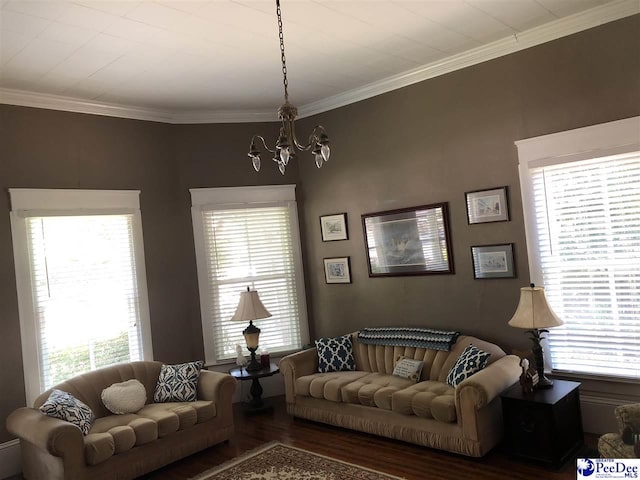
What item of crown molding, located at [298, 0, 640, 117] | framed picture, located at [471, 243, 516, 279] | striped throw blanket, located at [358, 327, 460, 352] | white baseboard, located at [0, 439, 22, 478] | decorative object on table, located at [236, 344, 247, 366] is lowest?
white baseboard, located at [0, 439, 22, 478]

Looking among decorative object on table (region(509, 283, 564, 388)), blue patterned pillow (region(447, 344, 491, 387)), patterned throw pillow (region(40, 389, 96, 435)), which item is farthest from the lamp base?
decorative object on table (region(509, 283, 564, 388))

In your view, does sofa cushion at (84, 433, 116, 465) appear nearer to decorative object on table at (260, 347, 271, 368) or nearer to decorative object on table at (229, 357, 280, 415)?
decorative object on table at (229, 357, 280, 415)

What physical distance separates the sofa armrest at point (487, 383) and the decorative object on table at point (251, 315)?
88.3 inches

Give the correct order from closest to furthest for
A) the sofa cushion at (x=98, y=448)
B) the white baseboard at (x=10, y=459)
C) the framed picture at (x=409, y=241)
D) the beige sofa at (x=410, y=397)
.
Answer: the sofa cushion at (x=98, y=448) → the beige sofa at (x=410, y=397) → the white baseboard at (x=10, y=459) → the framed picture at (x=409, y=241)

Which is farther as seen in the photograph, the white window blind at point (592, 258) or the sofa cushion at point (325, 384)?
the sofa cushion at point (325, 384)

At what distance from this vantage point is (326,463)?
3.99 meters

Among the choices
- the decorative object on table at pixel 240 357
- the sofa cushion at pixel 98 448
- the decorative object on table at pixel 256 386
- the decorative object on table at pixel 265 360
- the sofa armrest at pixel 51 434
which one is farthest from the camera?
the decorative object on table at pixel 240 357

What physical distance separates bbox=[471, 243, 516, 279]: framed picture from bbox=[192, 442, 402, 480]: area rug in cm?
195

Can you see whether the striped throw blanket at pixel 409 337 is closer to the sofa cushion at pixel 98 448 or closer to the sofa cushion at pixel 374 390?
the sofa cushion at pixel 374 390

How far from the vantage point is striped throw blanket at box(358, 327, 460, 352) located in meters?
4.61

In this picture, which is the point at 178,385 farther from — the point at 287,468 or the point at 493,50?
the point at 493,50

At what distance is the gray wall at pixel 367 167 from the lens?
13.6 ft

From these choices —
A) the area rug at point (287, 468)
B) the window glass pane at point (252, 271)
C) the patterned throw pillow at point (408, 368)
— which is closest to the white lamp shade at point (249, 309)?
the window glass pane at point (252, 271)

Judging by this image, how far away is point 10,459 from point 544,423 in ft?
14.0
